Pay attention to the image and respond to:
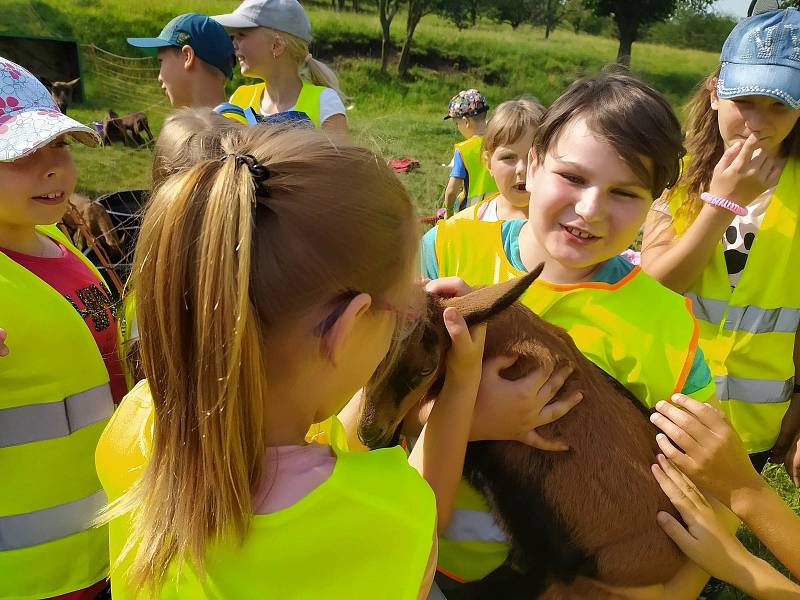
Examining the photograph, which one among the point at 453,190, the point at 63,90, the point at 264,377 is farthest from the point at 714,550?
the point at 63,90

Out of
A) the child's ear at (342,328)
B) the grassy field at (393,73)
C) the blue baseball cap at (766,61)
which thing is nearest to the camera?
the child's ear at (342,328)

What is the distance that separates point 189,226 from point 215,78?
393cm

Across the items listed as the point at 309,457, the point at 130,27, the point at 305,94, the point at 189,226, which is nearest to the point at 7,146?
the point at 189,226

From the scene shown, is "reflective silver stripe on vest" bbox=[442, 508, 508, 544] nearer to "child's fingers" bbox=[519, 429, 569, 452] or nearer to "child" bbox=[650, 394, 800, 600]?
"child's fingers" bbox=[519, 429, 569, 452]

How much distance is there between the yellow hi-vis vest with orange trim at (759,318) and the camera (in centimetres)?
289

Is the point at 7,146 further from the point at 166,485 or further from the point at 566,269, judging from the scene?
the point at 566,269

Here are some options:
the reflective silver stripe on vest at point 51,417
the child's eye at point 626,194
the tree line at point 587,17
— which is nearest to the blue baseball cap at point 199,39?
the reflective silver stripe on vest at point 51,417

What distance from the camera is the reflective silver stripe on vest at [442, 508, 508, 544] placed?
2051 mm

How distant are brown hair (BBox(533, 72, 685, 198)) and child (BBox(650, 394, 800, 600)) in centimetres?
75

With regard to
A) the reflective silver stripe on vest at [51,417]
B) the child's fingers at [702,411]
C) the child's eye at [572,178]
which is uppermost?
the child's eye at [572,178]

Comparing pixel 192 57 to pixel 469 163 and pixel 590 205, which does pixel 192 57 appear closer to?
pixel 590 205

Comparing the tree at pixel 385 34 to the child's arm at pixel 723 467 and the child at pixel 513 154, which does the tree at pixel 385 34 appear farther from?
the child's arm at pixel 723 467

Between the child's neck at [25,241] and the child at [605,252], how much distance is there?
5.71 feet

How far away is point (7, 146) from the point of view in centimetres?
204
